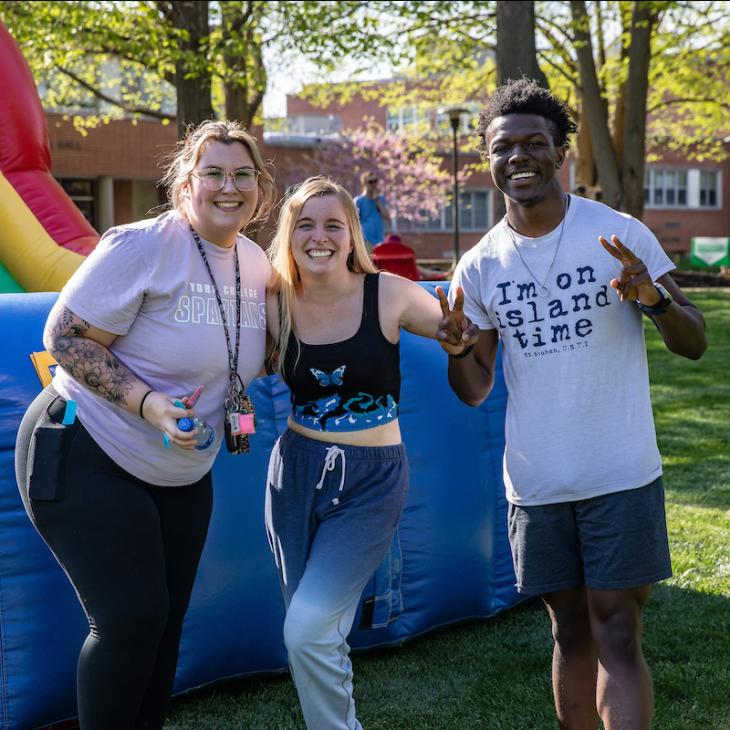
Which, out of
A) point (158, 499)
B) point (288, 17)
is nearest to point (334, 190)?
point (158, 499)

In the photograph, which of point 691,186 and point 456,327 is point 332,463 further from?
point 691,186

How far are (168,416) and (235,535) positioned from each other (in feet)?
4.61

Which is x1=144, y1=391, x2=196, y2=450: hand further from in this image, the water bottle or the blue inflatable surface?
the blue inflatable surface

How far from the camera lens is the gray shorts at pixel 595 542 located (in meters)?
2.92

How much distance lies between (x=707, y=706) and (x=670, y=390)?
25.1ft

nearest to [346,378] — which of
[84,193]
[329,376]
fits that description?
[329,376]

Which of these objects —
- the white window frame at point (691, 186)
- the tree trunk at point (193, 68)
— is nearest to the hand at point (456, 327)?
the tree trunk at point (193, 68)

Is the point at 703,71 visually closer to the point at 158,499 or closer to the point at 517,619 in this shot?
the point at 517,619

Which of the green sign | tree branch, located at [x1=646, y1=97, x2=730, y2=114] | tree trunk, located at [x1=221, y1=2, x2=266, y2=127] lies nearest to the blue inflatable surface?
tree trunk, located at [x1=221, y1=2, x2=266, y2=127]

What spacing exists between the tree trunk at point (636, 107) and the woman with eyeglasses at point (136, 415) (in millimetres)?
16446

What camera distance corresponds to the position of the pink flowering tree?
124 feet

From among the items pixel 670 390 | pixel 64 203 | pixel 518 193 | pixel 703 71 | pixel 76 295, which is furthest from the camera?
pixel 703 71

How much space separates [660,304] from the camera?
9.29 feet

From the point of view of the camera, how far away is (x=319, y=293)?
10.5ft
